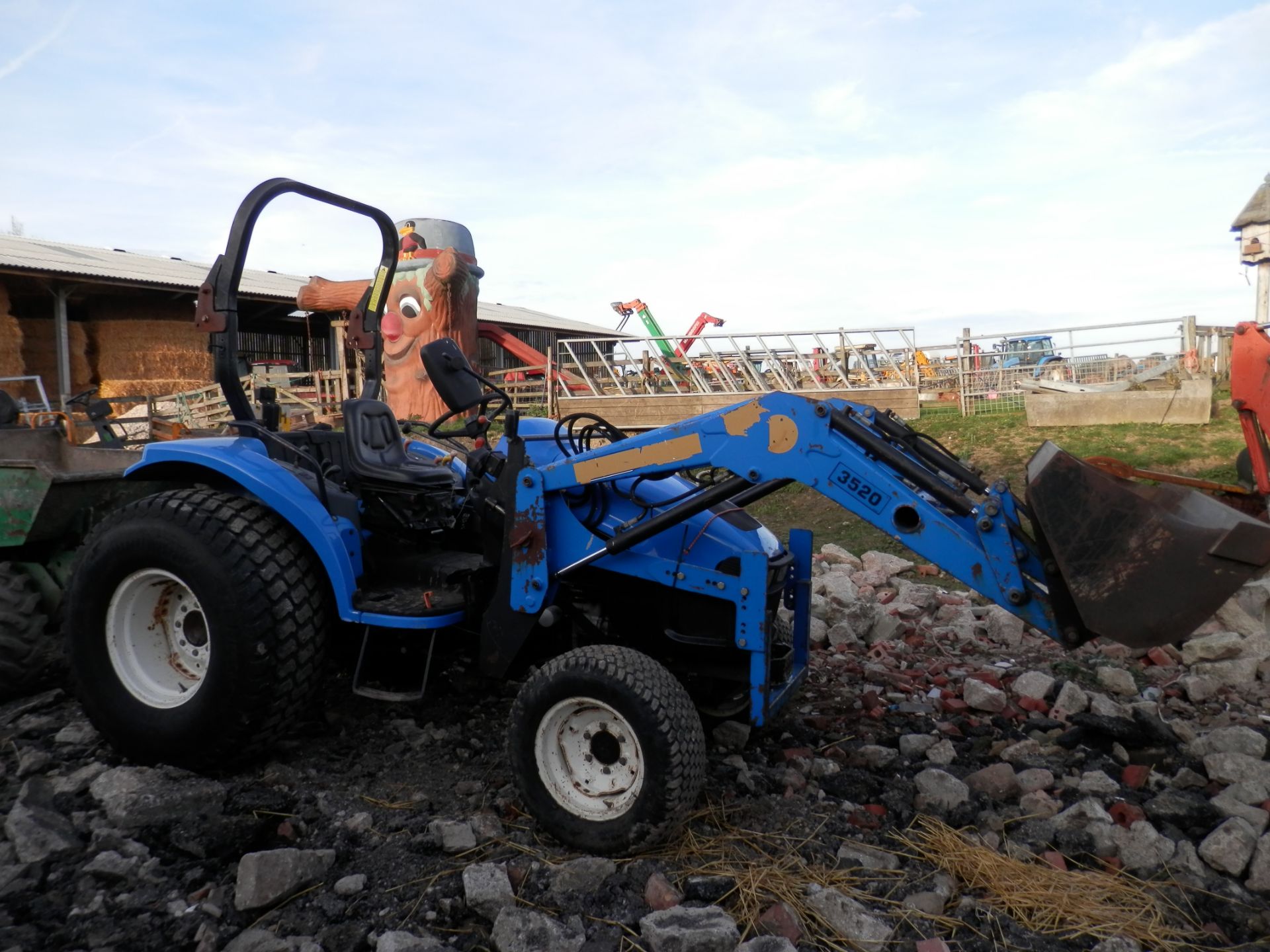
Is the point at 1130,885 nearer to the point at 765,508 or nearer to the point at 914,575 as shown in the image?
the point at 914,575

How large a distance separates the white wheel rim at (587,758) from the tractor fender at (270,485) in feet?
2.97

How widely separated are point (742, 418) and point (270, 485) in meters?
1.81

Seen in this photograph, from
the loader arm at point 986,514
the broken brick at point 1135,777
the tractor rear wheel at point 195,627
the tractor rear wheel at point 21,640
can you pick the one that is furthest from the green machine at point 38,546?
the broken brick at point 1135,777

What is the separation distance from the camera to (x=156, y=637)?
404 centimetres

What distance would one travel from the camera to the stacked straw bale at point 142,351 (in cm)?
1920

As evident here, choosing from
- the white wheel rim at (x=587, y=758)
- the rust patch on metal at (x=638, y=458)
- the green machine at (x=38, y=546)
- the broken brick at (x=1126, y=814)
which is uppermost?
the rust patch on metal at (x=638, y=458)

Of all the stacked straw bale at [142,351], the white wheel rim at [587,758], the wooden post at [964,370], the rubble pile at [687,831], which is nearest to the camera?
the rubble pile at [687,831]

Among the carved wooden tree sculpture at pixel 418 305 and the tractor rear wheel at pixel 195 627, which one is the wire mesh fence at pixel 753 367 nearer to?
the carved wooden tree sculpture at pixel 418 305

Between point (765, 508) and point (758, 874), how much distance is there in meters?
8.58

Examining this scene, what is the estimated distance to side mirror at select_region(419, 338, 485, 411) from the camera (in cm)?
387

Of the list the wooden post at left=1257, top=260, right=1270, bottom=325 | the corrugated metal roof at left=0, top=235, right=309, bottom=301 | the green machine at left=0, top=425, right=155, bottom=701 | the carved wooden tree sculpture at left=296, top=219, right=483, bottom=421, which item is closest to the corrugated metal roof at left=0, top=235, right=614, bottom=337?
the corrugated metal roof at left=0, top=235, right=309, bottom=301

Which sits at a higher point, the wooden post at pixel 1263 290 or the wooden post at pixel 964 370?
the wooden post at pixel 1263 290

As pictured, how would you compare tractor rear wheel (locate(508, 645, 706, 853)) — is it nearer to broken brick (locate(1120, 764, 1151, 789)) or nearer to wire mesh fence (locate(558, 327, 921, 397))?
broken brick (locate(1120, 764, 1151, 789))

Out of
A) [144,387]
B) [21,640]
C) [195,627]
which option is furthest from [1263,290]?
[21,640]
